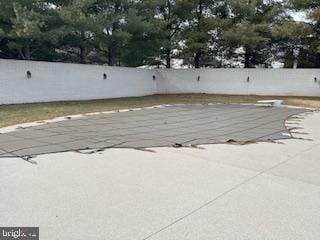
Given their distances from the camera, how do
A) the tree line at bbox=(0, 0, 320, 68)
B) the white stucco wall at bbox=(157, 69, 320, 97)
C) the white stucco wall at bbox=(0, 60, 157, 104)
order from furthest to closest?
the white stucco wall at bbox=(157, 69, 320, 97) < the tree line at bbox=(0, 0, 320, 68) < the white stucco wall at bbox=(0, 60, 157, 104)

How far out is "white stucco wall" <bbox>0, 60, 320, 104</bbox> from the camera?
11.4 meters

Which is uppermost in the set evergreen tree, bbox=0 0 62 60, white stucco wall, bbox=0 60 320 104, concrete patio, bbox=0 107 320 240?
evergreen tree, bbox=0 0 62 60

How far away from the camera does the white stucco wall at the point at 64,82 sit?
11.2 meters

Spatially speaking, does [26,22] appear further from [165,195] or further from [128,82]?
A: [165,195]

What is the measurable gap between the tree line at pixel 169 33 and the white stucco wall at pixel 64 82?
3.58 ft

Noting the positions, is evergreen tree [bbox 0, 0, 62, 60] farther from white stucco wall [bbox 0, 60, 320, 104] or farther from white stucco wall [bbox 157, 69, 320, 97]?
white stucco wall [bbox 157, 69, 320, 97]

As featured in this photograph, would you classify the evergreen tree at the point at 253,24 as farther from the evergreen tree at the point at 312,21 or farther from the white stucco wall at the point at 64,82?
the white stucco wall at the point at 64,82

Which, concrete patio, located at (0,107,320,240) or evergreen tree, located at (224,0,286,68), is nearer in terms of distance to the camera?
concrete patio, located at (0,107,320,240)

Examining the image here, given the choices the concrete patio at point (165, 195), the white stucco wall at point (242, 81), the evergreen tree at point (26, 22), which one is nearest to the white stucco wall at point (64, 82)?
the evergreen tree at point (26, 22)

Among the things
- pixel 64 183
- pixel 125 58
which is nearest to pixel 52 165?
pixel 64 183

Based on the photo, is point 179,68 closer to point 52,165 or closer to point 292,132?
point 292,132

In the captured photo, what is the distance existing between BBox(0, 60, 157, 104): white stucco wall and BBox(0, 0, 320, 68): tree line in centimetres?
109

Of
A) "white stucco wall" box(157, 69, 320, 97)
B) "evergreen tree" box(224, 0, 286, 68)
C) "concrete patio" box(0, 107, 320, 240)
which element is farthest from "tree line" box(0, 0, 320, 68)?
"concrete patio" box(0, 107, 320, 240)

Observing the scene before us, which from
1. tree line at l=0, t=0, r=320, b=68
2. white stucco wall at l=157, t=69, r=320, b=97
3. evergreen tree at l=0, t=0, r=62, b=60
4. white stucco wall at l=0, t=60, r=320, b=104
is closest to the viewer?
evergreen tree at l=0, t=0, r=62, b=60
